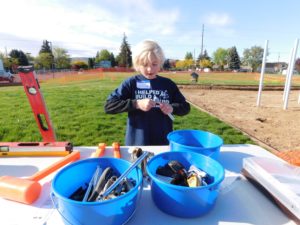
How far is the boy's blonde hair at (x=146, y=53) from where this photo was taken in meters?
1.28

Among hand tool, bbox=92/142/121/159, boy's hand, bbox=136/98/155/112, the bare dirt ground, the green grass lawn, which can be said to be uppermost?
boy's hand, bbox=136/98/155/112

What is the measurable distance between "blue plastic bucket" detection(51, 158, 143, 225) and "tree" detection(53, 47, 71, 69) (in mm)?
43577

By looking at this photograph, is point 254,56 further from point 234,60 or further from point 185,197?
point 185,197

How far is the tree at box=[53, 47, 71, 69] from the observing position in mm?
40438

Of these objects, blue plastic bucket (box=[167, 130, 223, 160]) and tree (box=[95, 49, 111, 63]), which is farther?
tree (box=[95, 49, 111, 63])

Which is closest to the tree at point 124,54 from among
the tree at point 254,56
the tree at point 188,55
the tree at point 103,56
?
the tree at point 103,56

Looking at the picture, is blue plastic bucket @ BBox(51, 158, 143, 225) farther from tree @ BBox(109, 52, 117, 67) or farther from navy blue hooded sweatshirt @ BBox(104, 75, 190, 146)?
tree @ BBox(109, 52, 117, 67)

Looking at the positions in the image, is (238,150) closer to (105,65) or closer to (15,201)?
(15,201)

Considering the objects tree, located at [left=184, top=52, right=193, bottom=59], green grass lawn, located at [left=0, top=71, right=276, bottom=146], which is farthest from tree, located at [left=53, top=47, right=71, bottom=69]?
green grass lawn, located at [left=0, top=71, right=276, bottom=146]

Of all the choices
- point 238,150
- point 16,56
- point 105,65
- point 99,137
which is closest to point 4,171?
point 238,150

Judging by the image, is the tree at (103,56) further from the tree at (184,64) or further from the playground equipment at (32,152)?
the playground equipment at (32,152)

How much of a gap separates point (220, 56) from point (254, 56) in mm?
7914

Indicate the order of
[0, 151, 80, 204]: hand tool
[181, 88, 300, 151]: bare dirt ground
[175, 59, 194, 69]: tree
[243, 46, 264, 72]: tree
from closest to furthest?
[0, 151, 80, 204]: hand tool < [181, 88, 300, 151]: bare dirt ground < [243, 46, 264, 72]: tree < [175, 59, 194, 69]: tree

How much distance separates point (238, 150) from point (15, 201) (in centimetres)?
98
